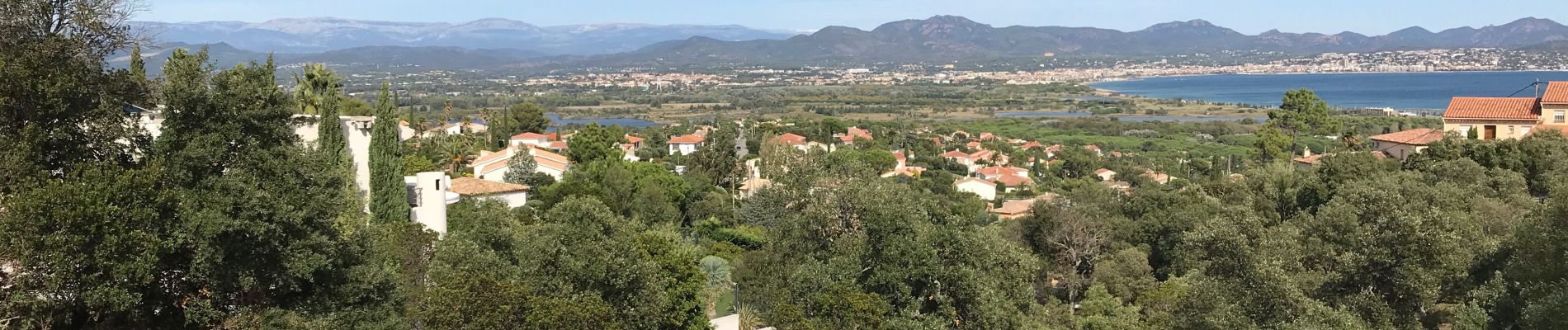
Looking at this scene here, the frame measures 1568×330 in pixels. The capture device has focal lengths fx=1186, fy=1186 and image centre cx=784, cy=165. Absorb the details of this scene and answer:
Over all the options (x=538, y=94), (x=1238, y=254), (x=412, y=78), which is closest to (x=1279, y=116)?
(x=1238, y=254)

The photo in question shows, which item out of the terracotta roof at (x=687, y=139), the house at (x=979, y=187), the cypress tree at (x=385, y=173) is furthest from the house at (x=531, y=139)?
the cypress tree at (x=385, y=173)

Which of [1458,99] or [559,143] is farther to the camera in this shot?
[559,143]

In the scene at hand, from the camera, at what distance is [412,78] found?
185125 mm

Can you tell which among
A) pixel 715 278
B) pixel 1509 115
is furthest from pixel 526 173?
pixel 1509 115

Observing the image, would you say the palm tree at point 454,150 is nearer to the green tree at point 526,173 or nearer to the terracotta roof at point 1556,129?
the green tree at point 526,173

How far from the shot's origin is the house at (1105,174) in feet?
156

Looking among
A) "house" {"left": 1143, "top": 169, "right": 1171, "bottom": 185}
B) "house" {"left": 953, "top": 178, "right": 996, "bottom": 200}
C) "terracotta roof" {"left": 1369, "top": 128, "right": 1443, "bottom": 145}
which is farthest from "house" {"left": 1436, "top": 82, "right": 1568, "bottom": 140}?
"house" {"left": 953, "top": 178, "right": 996, "bottom": 200}

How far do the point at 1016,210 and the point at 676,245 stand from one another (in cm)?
2292

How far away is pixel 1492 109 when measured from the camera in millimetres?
27297

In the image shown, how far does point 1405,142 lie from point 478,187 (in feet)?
72.4

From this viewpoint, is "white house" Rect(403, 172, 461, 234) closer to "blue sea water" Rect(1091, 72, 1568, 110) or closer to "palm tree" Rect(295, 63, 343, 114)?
"palm tree" Rect(295, 63, 343, 114)

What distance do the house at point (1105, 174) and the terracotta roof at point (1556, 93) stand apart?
70.0 feet

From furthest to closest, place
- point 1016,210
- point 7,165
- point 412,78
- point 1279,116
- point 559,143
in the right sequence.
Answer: point 412,78, point 559,143, point 1279,116, point 1016,210, point 7,165

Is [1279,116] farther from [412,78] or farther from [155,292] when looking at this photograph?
[412,78]
